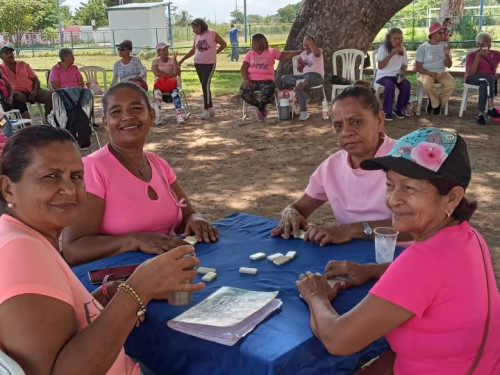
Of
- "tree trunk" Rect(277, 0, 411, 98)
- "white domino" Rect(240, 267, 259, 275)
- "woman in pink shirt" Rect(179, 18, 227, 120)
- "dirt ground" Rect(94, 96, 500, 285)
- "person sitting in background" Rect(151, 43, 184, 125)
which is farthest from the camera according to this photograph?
"tree trunk" Rect(277, 0, 411, 98)

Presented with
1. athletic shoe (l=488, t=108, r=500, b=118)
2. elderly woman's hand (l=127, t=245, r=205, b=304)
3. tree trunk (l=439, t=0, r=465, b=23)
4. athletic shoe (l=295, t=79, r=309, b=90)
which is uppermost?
tree trunk (l=439, t=0, r=465, b=23)

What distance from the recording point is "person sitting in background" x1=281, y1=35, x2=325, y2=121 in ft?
33.1

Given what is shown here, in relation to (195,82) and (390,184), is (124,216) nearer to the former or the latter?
(390,184)

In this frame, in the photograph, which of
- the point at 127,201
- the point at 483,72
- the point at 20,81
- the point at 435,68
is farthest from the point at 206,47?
the point at 127,201

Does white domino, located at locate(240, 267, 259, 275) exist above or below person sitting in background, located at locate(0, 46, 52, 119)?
below

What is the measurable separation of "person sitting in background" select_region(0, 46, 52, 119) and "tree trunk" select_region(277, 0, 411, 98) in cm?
541

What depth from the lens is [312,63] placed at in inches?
404

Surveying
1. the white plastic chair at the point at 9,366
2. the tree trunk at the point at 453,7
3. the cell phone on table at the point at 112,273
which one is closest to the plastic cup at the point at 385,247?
the cell phone on table at the point at 112,273

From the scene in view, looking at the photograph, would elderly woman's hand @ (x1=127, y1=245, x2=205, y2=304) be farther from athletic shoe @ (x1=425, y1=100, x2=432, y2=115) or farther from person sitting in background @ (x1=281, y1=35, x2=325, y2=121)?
athletic shoe @ (x1=425, y1=100, x2=432, y2=115)

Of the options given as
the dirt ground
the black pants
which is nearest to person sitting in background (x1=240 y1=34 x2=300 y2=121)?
the dirt ground

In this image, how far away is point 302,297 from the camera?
2.03 meters

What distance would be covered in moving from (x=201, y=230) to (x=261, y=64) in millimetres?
7726

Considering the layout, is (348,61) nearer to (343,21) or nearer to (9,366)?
(343,21)

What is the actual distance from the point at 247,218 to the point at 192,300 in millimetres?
1068
